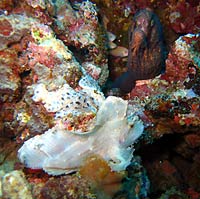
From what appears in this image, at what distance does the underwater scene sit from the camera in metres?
2.33

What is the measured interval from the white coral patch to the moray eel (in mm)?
1629

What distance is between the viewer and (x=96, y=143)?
2.37m

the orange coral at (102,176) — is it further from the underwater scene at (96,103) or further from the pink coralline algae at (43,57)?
the pink coralline algae at (43,57)

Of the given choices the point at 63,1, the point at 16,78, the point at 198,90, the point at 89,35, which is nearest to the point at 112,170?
the point at 16,78

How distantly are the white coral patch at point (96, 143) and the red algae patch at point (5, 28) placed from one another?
1.32 metres

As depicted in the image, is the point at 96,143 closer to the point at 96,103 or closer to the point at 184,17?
the point at 96,103

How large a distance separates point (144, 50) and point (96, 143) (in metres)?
1.93

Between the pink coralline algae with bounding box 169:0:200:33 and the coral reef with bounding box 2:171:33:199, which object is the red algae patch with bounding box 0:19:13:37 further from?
the pink coralline algae with bounding box 169:0:200:33

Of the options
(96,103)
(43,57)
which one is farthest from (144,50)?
(43,57)

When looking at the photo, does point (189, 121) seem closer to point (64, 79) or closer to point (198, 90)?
point (198, 90)

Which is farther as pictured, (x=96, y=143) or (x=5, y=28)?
(x=5, y=28)

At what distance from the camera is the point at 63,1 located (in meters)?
4.00

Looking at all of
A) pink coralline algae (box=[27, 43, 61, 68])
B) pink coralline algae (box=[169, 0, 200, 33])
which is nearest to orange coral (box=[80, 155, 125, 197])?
pink coralline algae (box=[27, 43, 61, 68])

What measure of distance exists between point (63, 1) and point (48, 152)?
8.15ft
